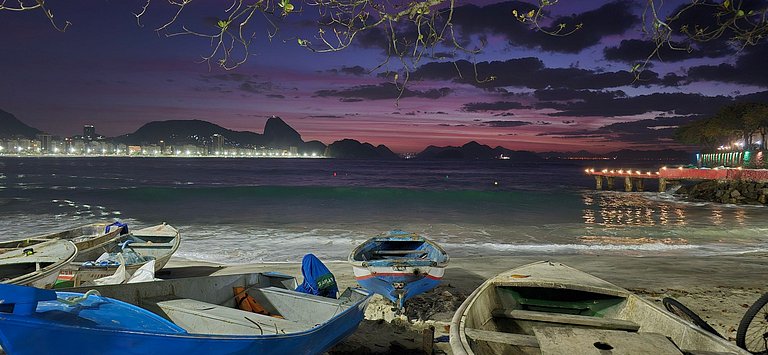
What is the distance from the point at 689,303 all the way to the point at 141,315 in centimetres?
1019

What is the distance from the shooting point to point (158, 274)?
13.2 meters

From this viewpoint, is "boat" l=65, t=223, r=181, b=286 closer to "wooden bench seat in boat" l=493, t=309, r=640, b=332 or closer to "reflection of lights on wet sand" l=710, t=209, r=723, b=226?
"wooden bench seat in boat" l=493, t=309, r=640, b=332

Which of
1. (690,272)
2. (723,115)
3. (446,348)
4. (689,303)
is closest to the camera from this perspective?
(446,348)

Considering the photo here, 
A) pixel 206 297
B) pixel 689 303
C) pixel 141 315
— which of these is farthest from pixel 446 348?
pixel 689 303

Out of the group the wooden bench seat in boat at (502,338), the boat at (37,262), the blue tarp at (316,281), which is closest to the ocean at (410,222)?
the boat at (37,262)

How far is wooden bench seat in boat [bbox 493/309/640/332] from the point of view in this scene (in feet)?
18.0

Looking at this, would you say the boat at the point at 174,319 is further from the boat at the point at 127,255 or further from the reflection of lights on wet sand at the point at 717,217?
the reflection of lights on wet sand at the point at 717,217

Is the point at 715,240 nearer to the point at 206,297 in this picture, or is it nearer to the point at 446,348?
the point at 446,348

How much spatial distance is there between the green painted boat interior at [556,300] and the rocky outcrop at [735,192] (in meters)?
41.8

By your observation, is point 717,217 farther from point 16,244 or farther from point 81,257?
point 16,244

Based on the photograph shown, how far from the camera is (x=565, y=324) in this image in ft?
18.9

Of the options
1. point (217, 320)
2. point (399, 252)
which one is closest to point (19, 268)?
point (217, 320)

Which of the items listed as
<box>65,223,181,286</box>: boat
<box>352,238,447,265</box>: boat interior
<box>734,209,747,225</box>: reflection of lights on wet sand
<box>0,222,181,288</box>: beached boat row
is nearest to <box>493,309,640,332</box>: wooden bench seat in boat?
<box>352,238,447,265</box>: boat interior

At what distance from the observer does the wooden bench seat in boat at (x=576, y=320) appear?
5484mm
